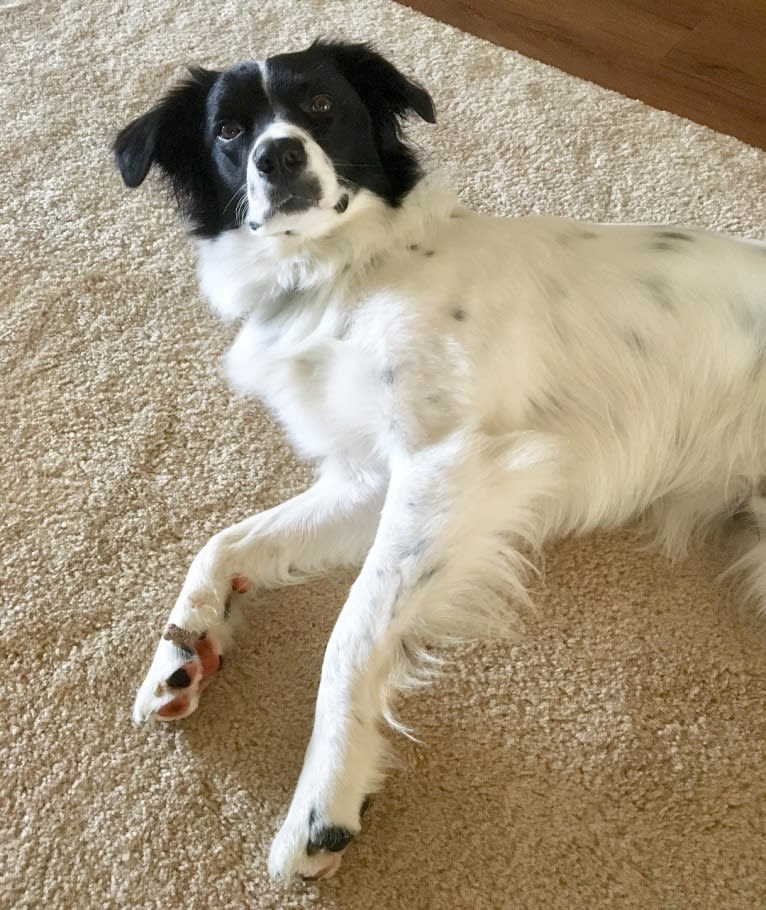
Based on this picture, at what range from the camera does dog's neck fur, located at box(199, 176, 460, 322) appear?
1.68 m

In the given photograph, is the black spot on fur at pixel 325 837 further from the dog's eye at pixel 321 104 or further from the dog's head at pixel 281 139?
the dog's eye at pixel 321 104

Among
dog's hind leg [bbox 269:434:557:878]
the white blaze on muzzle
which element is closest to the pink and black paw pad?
dog's hind leg [bbox 269:434:557:878]

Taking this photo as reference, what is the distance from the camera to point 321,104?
1671mm

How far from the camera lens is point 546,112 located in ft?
8.52

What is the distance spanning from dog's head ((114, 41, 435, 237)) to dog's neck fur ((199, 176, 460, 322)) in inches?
1.2

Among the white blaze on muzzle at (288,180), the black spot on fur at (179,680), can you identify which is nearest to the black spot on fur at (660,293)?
the white blaze on muzzle at (288,180)

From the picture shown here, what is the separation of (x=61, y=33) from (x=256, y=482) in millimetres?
1965

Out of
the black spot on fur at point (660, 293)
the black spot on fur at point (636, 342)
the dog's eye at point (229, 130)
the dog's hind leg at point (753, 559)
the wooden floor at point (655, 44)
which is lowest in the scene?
the dog's hind leg at point (753, 559)

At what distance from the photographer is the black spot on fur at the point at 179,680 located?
58.6 inches

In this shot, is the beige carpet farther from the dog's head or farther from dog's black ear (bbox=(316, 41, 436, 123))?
dog's black ear (bbox=(316, 41, 436, 123))

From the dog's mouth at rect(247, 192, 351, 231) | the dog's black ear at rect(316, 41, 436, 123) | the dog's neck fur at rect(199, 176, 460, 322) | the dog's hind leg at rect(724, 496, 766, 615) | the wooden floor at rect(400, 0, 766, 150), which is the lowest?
the dog's hind leg at rect(724, 496, 766, 615)

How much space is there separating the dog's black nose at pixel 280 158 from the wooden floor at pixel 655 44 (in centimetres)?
158

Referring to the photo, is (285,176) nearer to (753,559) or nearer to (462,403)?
(462,403)

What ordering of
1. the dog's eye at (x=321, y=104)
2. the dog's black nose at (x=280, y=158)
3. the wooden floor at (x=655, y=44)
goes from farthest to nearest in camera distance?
the wooden floor at (x=655, y=44)
the dog's eye at (x=321, y=104)
the dog's black nose at (x=280, y=158)
